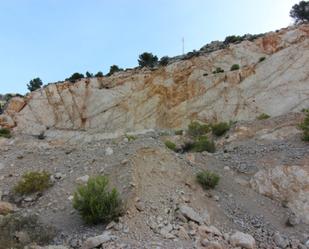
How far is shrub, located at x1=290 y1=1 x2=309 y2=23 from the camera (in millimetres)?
41188

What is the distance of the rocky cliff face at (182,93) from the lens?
26.2m

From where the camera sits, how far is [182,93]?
29.8m

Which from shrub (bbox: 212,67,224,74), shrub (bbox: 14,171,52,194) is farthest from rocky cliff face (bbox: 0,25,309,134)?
shrub (bbox: 14,171,52,194)

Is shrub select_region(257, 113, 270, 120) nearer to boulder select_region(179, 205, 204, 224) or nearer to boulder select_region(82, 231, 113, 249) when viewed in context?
boulder select_region(179, 205, 204, 224)

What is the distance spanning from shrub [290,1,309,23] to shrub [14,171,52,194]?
35.6 meters

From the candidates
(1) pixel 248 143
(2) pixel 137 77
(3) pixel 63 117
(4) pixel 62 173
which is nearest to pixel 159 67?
(2) pixel 137 77

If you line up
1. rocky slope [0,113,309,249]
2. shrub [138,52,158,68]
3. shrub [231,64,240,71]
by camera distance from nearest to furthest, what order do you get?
rocky slope [0,113,309,249], shrub [231,64,240,71], shrub [138,52,158,68]

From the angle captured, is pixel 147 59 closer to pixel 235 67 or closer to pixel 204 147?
pixel 235 67

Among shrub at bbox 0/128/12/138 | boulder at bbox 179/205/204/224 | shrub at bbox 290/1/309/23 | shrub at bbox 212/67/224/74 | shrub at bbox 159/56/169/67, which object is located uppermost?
shrub at bbox 290/1/309/23

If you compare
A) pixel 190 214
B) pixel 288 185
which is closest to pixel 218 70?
pixel 288 185

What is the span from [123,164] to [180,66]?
21448 mm

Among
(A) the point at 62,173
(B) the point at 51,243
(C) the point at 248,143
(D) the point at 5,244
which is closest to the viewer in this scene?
(D) the point at 5,244

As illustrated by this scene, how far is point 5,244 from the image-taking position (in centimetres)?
761

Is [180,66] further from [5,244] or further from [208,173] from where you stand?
[5,244]
